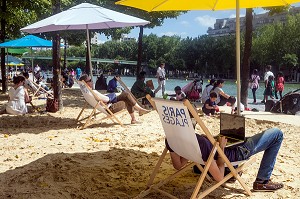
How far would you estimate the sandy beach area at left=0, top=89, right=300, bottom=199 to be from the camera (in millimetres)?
3811

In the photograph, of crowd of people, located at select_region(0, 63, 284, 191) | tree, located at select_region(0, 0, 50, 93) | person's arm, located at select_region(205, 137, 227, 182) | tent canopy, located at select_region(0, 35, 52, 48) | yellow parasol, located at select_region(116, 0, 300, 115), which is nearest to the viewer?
person's arm, located at select_region(205, 137, 227, 182)

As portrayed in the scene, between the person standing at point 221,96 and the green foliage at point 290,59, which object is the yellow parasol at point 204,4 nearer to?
the person standing at point 221,96

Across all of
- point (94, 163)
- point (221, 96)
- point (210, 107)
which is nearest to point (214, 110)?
point (210, 107)

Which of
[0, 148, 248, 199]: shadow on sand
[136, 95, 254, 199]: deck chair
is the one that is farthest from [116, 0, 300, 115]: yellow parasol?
[136, 95, 254, 199]: deck chair

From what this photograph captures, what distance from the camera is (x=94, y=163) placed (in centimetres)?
467

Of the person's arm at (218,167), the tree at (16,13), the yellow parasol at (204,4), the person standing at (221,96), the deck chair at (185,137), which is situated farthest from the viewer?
the tree at (16,13)

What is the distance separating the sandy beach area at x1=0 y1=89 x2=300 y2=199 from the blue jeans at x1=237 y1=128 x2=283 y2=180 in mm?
265

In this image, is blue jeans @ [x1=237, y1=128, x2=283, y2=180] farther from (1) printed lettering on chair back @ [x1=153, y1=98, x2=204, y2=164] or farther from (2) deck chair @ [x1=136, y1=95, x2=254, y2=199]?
(1) printed lettering on chair back @ [x1=153, y1=98, x2=204, y2=164]

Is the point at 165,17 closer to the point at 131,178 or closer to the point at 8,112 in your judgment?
the point at 8,112

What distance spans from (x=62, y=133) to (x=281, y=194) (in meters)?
4.01

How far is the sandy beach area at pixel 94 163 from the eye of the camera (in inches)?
150

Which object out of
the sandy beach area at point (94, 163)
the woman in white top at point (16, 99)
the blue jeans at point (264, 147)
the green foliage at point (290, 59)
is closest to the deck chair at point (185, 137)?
the blue jeans at point (264, 147)

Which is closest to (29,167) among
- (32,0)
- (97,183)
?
(97,183)

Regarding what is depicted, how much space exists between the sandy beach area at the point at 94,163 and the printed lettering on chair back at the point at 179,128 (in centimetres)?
60
